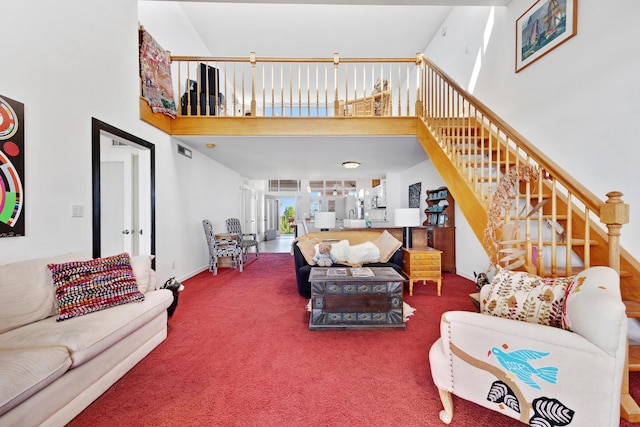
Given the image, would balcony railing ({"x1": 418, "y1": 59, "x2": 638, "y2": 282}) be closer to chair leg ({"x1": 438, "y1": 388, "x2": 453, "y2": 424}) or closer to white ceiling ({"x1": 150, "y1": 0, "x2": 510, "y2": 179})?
chair leg ({"x1": 438, "y1": 388, "x2": 453, "y2": 424})

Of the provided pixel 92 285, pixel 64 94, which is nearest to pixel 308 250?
pixel 92 285

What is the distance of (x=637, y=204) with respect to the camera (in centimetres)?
200

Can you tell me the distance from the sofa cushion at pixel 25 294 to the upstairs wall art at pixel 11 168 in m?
0.32

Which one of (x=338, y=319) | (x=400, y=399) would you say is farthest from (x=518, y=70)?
(x=400, y=399)

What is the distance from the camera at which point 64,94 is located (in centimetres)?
234

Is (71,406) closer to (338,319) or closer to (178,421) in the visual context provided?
(178,421)

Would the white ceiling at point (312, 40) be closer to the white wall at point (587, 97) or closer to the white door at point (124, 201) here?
the white door at point (124, 201)

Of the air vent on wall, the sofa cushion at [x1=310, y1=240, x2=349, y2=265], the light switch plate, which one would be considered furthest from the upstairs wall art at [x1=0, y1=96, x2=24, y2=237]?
the sofa cushion at [x1=310, y1=240, x2=349, y2=265]

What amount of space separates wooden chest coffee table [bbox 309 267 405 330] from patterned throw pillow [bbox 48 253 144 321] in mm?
1485

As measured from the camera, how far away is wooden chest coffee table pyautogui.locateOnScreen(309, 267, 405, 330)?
8.39ft

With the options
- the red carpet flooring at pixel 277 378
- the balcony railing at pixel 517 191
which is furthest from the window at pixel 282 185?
the red carpet flooring at pixel 277 378

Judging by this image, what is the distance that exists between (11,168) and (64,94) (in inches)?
32.3

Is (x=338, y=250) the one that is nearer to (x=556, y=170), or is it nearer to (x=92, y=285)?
(x=556, y=170)

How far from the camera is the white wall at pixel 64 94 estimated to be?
203 centimetres
